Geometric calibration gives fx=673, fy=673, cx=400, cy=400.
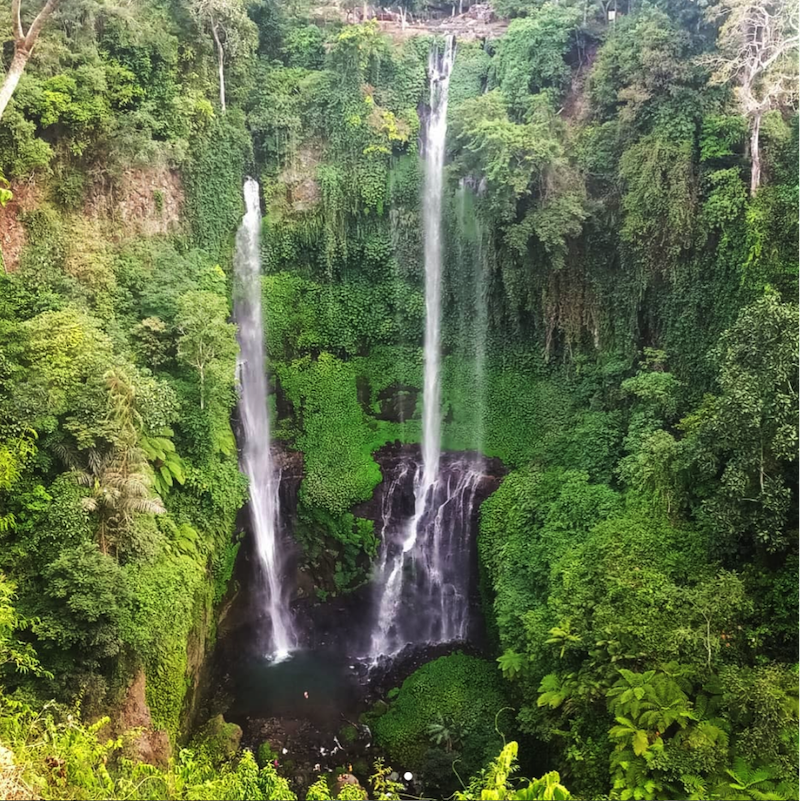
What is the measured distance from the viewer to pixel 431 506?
1756 centimetres

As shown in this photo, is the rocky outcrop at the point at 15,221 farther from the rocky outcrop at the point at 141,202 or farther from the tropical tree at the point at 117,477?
the tropical tree at the point at 117,477

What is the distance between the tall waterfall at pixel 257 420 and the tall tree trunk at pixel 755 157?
1229cm

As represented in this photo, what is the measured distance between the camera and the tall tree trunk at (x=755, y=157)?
44.7 feet

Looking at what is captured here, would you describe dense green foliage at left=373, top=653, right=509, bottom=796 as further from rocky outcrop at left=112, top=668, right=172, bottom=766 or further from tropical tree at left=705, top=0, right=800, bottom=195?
tropical tree at left=705, top=0, right=800, bottom=195

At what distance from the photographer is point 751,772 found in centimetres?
771

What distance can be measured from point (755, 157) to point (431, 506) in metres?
10.8

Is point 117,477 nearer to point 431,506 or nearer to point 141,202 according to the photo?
point 141,202

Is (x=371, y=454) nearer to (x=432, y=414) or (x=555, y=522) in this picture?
(x=432, y=414)

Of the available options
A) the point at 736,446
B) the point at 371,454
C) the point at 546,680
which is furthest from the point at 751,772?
the point at 371,454

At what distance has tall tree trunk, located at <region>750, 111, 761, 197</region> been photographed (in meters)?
13.6

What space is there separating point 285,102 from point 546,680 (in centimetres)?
1637

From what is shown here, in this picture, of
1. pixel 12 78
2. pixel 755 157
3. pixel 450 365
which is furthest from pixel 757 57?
pixel 12 78

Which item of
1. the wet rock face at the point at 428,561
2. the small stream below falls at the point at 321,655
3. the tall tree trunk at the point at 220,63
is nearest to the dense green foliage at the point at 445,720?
the small stream below falls at the point at 321,655

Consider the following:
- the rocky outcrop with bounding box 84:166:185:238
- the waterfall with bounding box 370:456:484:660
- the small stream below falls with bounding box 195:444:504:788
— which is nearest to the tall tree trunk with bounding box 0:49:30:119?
the rocky outcrop with bounding box 84:166:185:238
